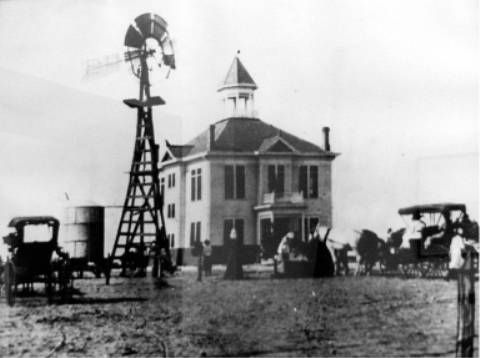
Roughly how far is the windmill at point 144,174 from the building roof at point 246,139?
36 cm

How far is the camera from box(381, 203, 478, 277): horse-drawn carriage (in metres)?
4.08

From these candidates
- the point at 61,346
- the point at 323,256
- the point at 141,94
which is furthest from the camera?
the point at 141,94

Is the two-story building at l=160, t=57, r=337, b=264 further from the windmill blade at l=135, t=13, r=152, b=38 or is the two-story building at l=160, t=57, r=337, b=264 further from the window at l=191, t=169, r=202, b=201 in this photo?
the windmill blade at l=135, t=13, r=152, b=38

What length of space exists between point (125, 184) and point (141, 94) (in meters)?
0.65

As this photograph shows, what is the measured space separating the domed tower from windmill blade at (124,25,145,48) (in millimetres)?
680

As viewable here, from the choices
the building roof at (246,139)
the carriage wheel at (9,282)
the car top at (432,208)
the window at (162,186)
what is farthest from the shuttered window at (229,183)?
the carriage wheel at (9,282)

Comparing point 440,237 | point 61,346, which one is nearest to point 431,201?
point 440,237

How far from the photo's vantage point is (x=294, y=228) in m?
4.39

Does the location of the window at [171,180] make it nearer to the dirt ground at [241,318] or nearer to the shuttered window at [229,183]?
the shuttered window at [229,183]

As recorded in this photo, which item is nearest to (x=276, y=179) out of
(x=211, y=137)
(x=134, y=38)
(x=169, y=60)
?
(x=211, y=137)

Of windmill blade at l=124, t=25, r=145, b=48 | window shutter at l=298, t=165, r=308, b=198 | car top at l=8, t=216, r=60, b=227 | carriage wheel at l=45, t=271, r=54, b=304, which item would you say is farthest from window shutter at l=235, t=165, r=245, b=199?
carriage wheel at l=45, t=271, r=54, b=304

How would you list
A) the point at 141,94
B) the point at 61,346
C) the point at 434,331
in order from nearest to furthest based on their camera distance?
1. the point at 434,331
2. the point at 61,346
3. the point at 141,94

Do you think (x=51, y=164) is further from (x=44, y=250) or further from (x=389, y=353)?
(x=389, y=353)

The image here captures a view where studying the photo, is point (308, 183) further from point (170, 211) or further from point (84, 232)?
point (84, 232)
